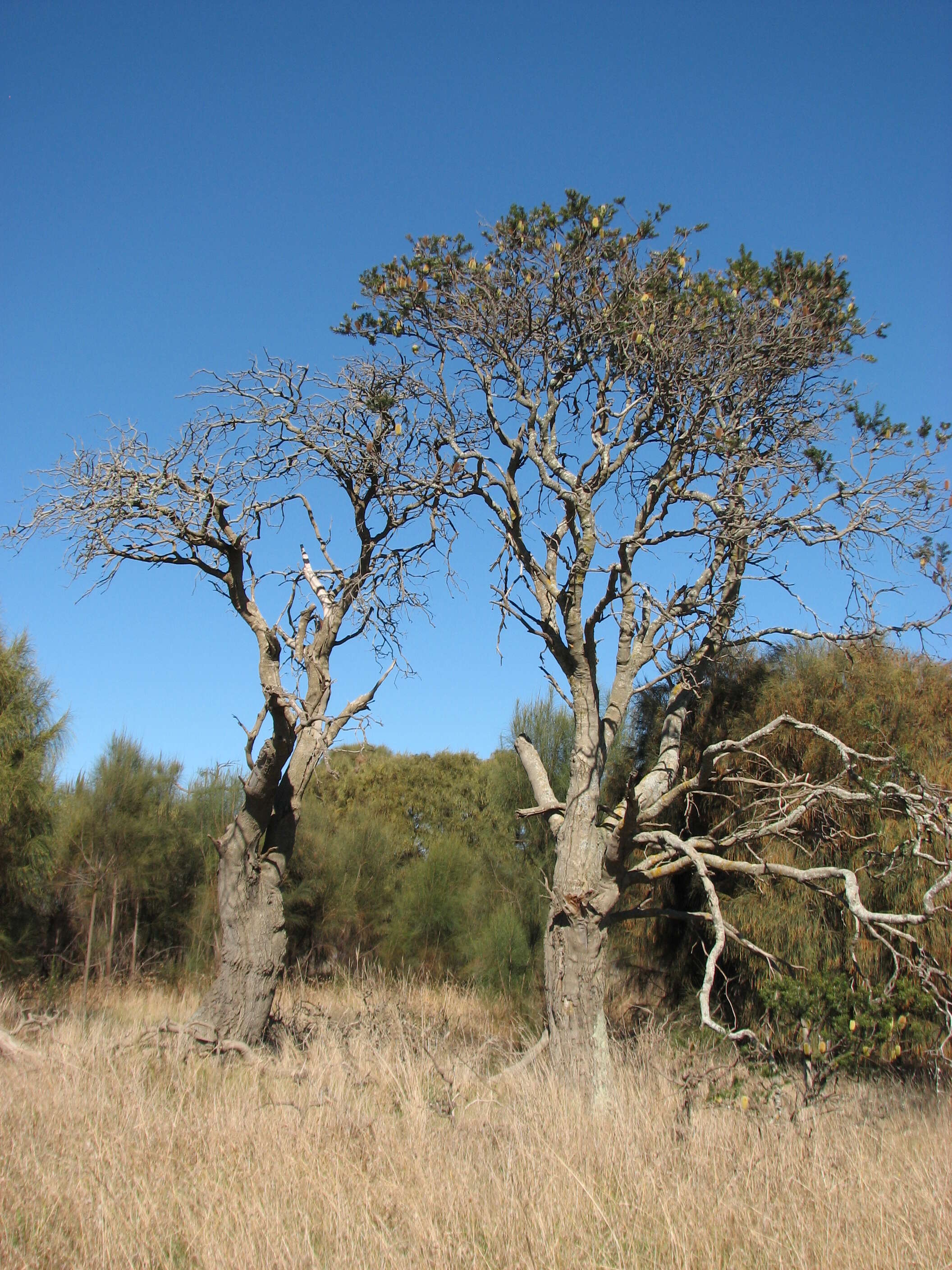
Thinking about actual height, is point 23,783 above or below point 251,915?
above

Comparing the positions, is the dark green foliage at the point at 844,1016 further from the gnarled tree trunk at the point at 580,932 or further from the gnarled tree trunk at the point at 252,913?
the gnarled tree trunk at the point at 252,913

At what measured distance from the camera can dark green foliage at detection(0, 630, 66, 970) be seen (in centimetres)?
1074

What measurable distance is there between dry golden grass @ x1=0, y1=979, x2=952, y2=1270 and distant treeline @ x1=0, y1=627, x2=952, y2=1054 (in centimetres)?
143

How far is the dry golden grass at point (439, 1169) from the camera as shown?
3.70 metres

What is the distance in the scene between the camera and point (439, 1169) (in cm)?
449

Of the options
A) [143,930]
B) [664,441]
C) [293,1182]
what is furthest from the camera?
[143,930]

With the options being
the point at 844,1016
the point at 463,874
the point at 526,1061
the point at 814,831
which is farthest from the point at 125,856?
the point at 844,1016

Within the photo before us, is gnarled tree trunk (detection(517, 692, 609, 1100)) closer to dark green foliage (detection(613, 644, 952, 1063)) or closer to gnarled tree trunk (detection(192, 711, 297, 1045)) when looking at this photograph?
dark green foliage (detection(613, 644, 952, 1063))

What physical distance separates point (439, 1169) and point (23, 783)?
825cm

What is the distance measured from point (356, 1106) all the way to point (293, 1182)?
1.15 m

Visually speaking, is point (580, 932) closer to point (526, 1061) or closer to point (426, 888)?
point (526, 1061)

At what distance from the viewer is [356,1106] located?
546cm

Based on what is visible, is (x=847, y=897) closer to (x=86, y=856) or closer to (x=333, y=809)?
(x=86, y=856)

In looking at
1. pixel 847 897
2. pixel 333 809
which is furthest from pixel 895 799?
pixel 333 809
